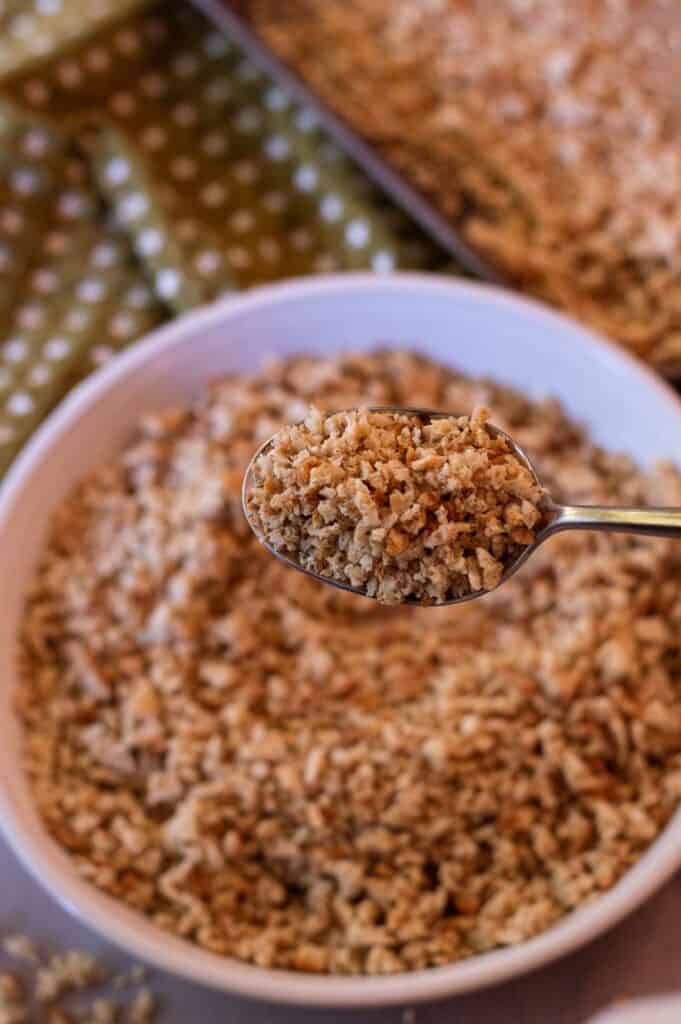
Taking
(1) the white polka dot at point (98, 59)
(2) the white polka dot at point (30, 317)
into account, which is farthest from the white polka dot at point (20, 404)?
(1) the white polka dot at point (98, 59)

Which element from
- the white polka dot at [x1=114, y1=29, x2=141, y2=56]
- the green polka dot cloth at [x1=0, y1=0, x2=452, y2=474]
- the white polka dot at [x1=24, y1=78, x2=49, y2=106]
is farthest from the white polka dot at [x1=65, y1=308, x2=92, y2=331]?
the white polka dot at [x1=114, y1=29, x2=141, y2=56]

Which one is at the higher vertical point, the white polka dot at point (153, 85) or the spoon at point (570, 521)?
the white polka dot at point (153, 85)

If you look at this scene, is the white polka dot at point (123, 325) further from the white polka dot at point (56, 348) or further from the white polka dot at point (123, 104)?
the white polka dot at point (123, 104)

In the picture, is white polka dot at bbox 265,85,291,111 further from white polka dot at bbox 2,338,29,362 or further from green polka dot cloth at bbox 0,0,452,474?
white polka dot at bbox 2,338,29,362

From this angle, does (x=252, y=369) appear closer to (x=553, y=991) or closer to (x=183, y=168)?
(x=183, y=168)

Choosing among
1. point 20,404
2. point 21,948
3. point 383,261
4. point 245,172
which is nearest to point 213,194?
point 245,172

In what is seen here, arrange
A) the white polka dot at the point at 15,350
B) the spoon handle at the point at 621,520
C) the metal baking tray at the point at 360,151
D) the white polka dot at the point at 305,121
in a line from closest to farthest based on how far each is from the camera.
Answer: the spoon handle at the point at 621,520
the metal baking tray at the point at 360,151
the white polka dot at the point at 15,350
the white polka dot at the point at 305,121

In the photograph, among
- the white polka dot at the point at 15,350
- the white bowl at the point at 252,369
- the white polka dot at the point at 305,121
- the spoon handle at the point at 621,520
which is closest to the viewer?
the spoon handle at the point at 621,520
